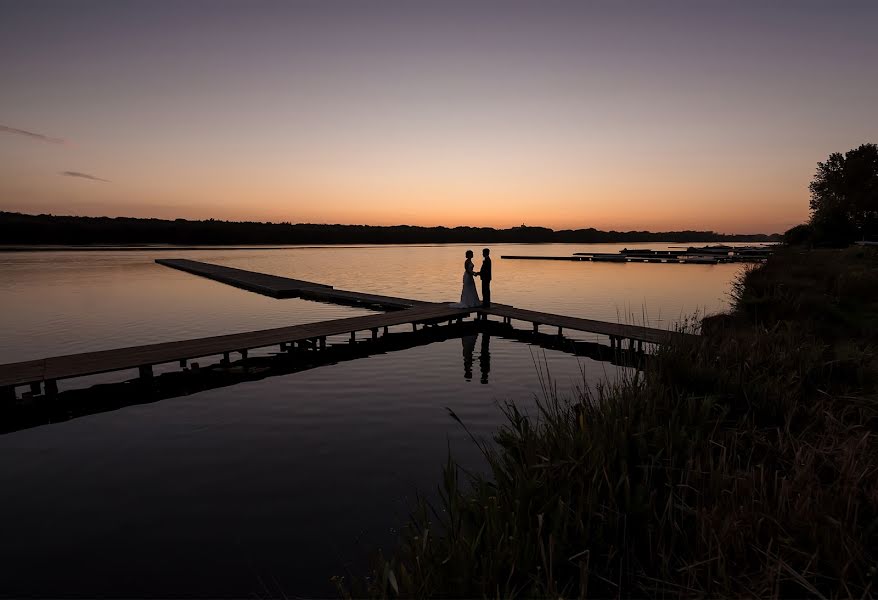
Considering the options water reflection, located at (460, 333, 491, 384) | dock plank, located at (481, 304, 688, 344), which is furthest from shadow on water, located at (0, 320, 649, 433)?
dock plank, located at (481, 304, 688, 344)

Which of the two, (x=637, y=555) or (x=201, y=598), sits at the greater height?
(x=637, y=555)

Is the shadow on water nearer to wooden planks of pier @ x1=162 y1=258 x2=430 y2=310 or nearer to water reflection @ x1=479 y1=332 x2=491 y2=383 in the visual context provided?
water reflection @ x1=479 y1=332 x2=491 y2=383

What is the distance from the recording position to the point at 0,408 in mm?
9727

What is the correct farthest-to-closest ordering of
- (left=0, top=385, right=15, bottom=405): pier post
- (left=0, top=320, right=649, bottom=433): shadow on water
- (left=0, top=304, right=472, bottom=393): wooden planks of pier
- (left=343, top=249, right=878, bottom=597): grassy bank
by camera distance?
(left=0, top=304, right=472, bottom=393): wooden planks of pier
(left=0, top=320, right=649, bottom=433): shadow on water
(left=0, top=385, right=15, bottom=405): pier post
(left=343, top=249, right=878, bottom=597): grassy bank

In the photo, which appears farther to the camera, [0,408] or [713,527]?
[0,408]

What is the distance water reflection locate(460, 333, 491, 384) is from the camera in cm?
1284

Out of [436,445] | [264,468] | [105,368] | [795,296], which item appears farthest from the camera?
[795,296]

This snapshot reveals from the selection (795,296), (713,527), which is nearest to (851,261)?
(795,296)

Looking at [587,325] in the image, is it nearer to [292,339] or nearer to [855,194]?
[292,339]

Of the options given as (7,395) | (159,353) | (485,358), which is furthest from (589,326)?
(7,395)

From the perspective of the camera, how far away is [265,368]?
1339 centimetres

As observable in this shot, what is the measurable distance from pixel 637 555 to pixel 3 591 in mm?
5468

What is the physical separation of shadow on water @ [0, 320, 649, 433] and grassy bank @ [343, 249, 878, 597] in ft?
5.43

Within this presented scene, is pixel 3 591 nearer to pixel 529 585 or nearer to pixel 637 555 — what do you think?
pixel 529 585
